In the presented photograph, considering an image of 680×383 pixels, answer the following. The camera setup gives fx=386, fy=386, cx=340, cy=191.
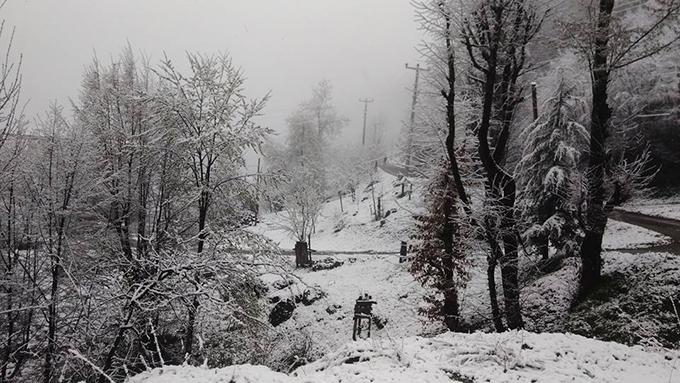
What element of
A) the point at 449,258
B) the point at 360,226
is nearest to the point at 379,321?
the point at 449,258

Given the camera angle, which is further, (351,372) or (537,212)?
(537,212)

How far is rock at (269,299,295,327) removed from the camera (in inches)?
643

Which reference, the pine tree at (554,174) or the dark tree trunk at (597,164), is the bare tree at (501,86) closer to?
the dark tree trunk at (597,164)

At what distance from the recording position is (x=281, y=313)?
16.5 m

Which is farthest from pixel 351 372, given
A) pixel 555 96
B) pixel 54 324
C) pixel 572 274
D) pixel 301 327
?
pixel 555 96

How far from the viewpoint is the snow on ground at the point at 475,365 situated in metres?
5.18

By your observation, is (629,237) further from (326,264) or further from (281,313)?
(281,313)

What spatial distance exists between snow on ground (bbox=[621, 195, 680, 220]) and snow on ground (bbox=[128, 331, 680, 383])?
595 inches

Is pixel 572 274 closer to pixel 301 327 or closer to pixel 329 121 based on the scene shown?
pixel 301 327

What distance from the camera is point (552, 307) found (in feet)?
35.8

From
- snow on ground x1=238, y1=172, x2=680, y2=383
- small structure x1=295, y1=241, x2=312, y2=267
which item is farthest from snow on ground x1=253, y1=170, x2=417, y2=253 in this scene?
small structure x1=295, y1=241, x2=312, y2=267

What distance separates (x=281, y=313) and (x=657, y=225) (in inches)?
647

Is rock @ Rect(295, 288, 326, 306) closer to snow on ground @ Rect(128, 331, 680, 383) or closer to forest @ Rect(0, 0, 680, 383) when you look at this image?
forest @ Rect(0, 0, 680, 383)

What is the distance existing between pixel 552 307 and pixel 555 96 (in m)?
7.10
